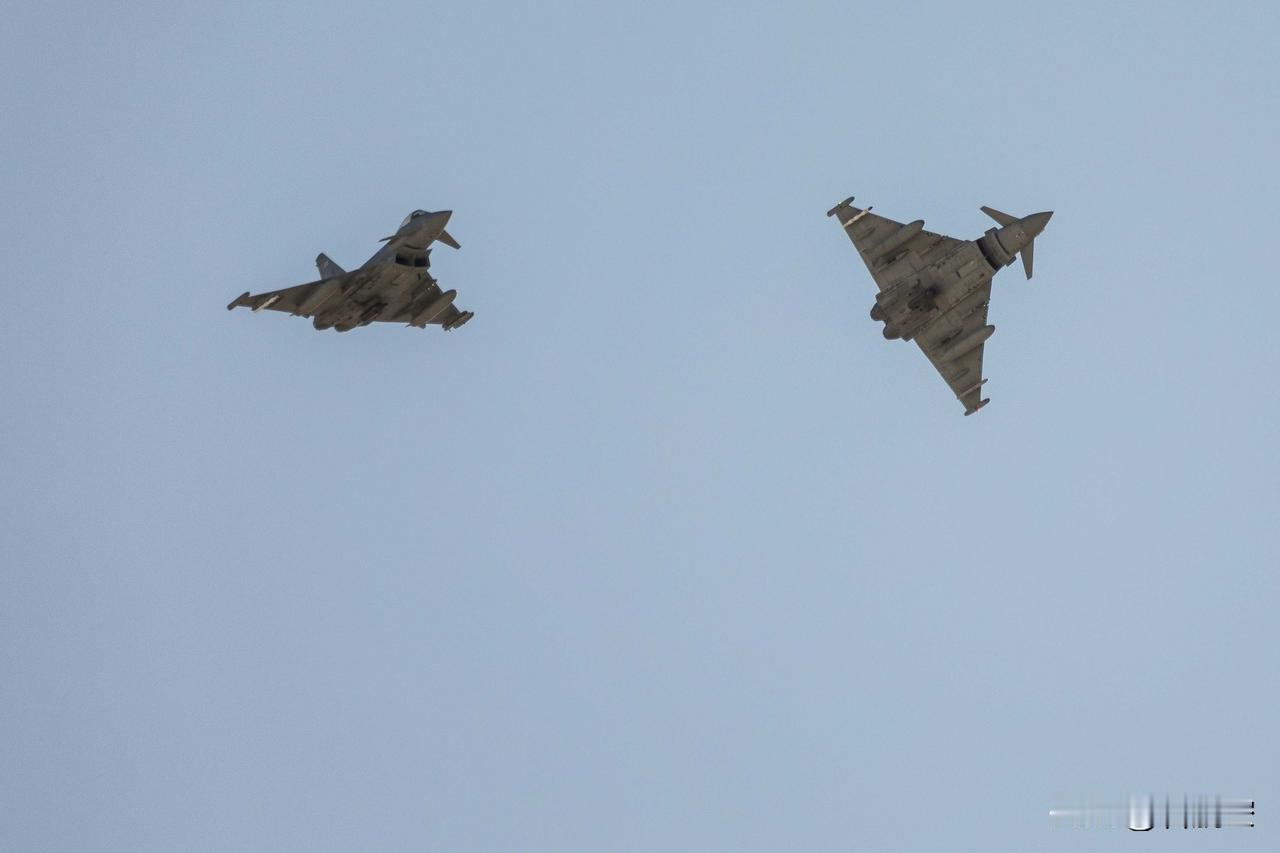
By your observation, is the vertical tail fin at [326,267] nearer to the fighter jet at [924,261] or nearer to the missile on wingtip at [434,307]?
the missile on wingtip at [434,307]

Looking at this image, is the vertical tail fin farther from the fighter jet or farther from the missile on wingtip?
the fighter jet

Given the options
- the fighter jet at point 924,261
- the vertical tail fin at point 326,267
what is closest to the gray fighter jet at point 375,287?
the vertical tail fin at point 326,267

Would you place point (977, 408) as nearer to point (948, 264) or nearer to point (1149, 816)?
point (948, 264)

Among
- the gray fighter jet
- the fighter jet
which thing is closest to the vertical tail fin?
the gray fighter jet

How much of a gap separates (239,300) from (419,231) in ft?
23.7

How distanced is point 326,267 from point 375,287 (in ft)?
11.3

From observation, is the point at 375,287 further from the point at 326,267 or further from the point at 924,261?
the point at 924,261

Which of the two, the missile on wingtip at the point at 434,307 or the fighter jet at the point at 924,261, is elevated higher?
the fighter jet at the point at 924,261

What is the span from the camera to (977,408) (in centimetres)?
7138

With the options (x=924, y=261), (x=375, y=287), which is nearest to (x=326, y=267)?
(x=375, y=287)

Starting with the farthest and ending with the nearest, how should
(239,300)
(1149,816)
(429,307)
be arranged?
(429,307)
(239,300)
(1149,816)

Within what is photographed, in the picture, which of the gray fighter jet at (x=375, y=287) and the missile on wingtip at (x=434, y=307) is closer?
the gray fighter jet at (x=375, y=287)

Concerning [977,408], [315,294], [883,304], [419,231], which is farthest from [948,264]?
[315,294]

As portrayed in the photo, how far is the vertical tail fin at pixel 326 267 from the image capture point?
67125 millimetres
